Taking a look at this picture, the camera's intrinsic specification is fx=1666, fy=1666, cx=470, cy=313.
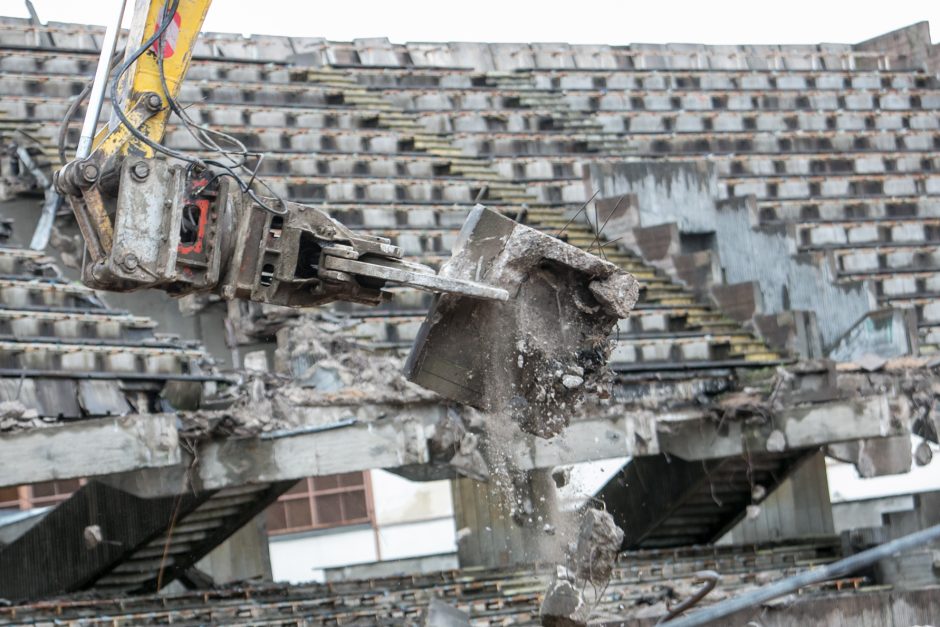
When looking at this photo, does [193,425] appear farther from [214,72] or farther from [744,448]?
[214,72]

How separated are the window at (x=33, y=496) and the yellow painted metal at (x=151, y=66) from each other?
46.3 ft

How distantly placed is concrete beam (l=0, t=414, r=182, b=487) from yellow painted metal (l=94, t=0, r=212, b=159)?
2.52m

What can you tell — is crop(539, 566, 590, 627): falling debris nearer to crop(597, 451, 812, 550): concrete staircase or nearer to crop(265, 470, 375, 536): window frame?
crop(597, 451, 812, 550): concrete staircase

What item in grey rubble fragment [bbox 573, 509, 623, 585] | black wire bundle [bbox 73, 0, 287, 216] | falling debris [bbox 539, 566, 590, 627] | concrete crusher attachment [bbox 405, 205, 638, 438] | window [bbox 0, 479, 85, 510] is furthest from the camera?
window [bbox 0, 479, 85, 510]

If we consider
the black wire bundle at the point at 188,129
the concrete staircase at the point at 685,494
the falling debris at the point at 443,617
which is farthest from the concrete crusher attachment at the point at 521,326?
the concrete staircase at the point at 685,494

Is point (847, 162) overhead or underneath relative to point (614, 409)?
overhead

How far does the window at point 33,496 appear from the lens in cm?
2230

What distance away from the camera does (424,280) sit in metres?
8.35

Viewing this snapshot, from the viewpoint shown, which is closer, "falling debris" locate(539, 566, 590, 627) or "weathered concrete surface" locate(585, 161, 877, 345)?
"falling debris" locate(539, 566, 590, 627)

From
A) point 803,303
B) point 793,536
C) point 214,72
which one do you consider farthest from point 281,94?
point 793,536

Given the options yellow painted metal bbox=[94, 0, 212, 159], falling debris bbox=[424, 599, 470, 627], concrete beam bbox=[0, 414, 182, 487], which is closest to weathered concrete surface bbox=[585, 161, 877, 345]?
concrete beam bbox=[0, 414, 182, 487]

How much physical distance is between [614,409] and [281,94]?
763 centimetres

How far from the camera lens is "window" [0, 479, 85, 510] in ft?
73.2

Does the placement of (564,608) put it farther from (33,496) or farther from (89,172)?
(33,496)
